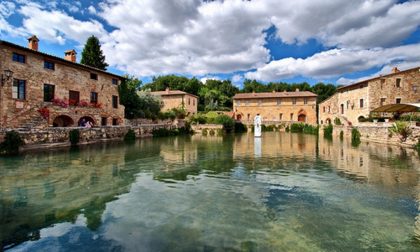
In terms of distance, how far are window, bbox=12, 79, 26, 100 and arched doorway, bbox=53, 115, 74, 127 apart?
415 centimetres

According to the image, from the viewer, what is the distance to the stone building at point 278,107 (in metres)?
50.9

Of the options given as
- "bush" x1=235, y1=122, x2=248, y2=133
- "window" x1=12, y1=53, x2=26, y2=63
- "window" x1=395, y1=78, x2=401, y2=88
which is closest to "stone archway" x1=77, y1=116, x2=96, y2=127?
"window" x1=12, y1=53, x2=26, y2=63

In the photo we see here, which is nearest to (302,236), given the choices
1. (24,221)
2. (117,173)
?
(24,221)

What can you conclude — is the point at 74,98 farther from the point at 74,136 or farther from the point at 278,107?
the point at 278,107

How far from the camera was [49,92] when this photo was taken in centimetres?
2069

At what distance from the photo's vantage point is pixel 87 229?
464 centimetres

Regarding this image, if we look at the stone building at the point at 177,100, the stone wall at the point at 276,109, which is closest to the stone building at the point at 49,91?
the stone building at the point at 177,100

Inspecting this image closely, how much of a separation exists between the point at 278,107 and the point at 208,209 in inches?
1941

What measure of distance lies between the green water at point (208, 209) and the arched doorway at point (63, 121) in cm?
1333

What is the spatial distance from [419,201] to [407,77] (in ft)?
107

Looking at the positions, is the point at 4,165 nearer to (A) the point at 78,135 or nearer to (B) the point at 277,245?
(A) the point at 78,135

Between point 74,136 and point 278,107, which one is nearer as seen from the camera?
point 74,136

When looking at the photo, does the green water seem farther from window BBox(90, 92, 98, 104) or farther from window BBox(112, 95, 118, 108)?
window BBox(112, 95, 118, 108)

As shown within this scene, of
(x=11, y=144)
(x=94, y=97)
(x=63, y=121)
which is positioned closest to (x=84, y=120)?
(x=63, y=121)
